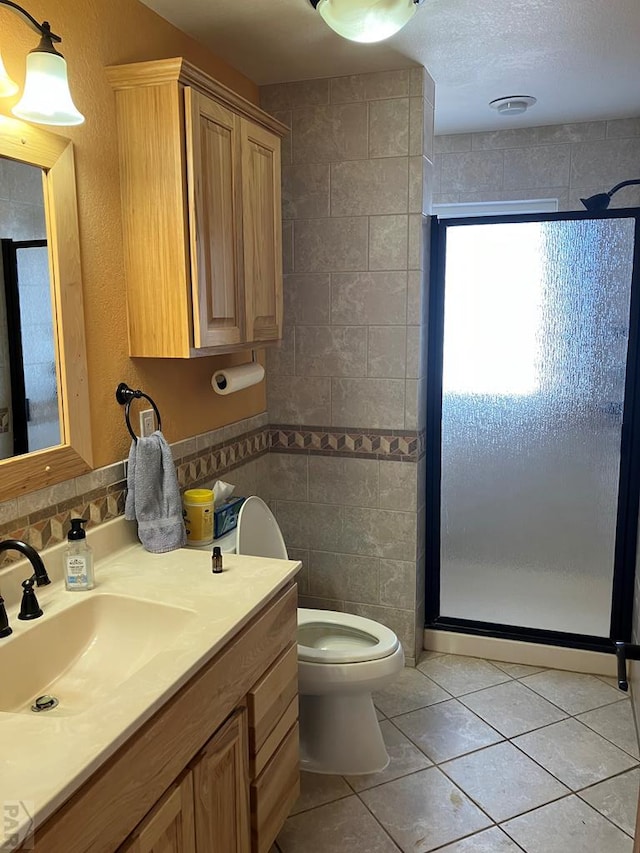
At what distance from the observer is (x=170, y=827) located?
129 centimetres

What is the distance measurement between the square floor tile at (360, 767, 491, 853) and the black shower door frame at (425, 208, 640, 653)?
0.88 meters

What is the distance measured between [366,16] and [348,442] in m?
1.57

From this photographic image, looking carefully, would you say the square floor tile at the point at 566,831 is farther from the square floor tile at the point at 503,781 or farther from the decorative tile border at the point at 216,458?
the decorative tile border at the point at 216,458

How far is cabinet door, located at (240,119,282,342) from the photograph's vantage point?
220 centimetres

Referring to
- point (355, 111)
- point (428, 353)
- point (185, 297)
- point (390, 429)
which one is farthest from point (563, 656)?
point (355, 111)

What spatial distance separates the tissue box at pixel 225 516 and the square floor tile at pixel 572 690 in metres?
1.44

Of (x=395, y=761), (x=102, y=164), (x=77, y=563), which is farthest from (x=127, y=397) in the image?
(x=395, y=761)

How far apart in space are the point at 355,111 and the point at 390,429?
1.26 meters

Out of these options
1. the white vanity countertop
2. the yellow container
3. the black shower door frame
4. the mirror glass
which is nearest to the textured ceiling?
the black shower door frame

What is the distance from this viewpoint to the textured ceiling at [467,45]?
6.84 feet

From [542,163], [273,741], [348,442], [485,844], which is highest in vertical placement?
[542,163]

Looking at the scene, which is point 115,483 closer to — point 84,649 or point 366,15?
point 84,649

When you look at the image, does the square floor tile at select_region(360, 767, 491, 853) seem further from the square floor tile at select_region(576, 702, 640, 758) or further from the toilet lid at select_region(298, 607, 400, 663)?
the square floor tile at select_region(576, 702, 640, 758)

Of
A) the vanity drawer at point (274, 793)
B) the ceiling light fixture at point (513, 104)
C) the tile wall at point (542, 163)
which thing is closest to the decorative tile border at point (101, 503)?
the vanity drawer at point (274, 793)
